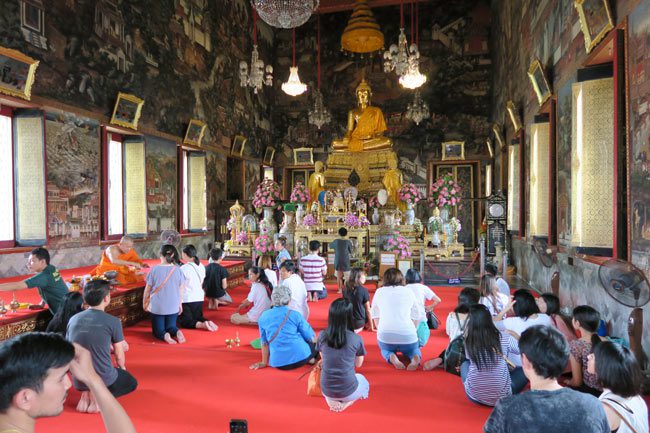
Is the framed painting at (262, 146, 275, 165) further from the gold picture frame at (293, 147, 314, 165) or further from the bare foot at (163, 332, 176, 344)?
the bare foot at (163, 332, 176, 344)

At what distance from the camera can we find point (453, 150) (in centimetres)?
1769

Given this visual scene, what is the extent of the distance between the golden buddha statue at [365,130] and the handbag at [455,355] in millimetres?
10616

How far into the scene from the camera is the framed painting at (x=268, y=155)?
19.0 metres

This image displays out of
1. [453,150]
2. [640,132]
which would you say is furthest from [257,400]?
[453,150]

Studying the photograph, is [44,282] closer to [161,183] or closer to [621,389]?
[621,389]

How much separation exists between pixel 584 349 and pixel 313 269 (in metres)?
4.80

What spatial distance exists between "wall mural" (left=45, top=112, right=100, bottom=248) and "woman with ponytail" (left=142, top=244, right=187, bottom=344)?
13.1 feet

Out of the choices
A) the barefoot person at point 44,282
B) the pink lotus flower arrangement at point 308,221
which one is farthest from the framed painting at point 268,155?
the barefoot person at point 44,282

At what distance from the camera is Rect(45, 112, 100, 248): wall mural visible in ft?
27.7

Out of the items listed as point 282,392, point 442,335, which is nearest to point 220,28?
point 442,335

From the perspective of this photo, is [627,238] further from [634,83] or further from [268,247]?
[268,247]

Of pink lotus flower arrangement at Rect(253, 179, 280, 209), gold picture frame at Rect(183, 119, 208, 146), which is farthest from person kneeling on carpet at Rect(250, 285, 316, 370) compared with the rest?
gold picture frame at Rect(183, 119, 208, 146)

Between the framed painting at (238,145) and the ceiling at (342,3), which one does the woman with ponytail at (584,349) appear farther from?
the ceiling at (342,3)

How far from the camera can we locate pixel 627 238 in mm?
4934
